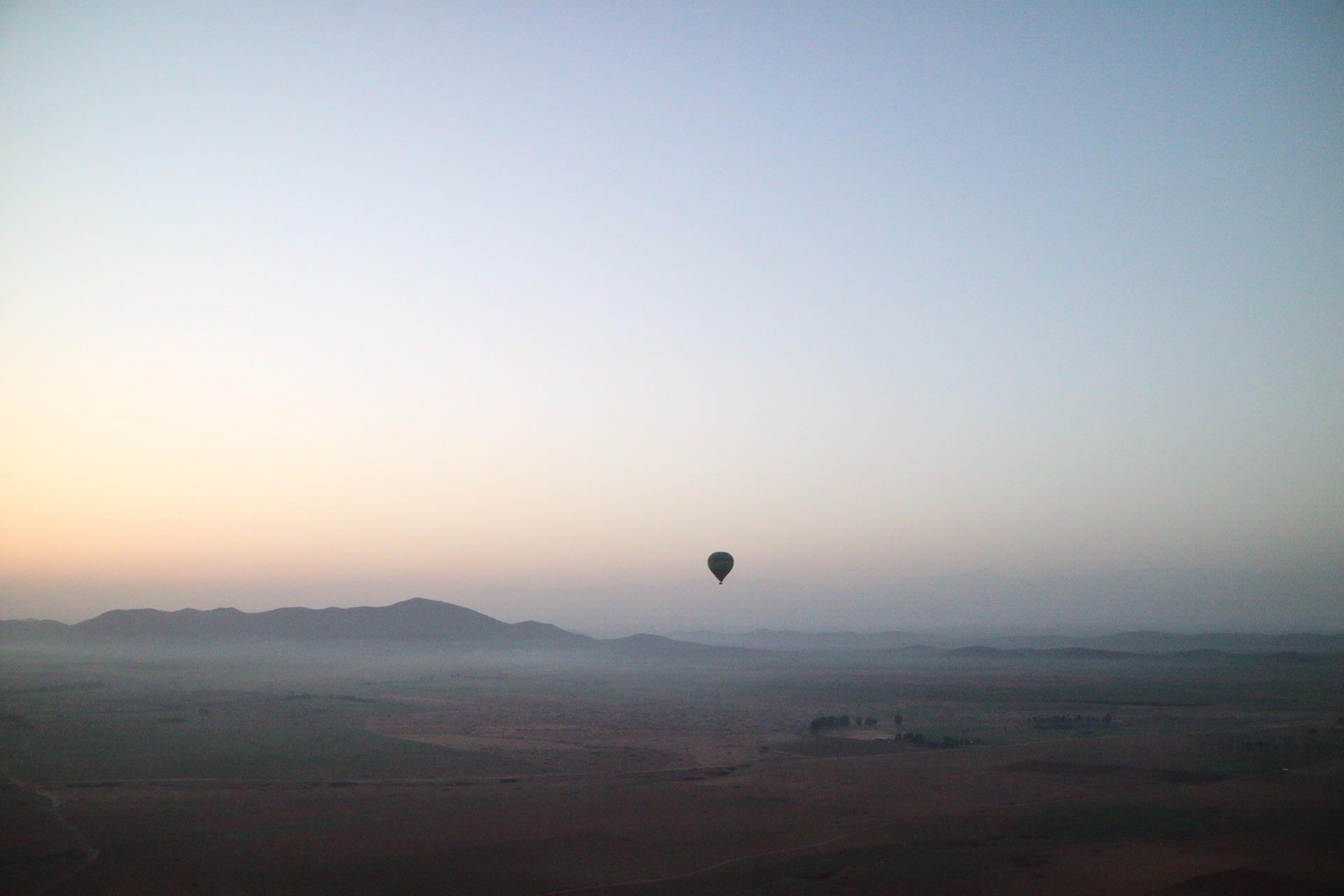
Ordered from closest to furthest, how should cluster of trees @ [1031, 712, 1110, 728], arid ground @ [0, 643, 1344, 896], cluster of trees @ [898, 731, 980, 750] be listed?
arid ground @ [0, 643, 1344, 896] → cluster of trees @ [898, 731, 980, 750] → cluster of trees @ [1031, 712, 1110, 728]

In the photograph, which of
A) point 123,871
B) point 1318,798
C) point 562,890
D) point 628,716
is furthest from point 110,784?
point 1318,798

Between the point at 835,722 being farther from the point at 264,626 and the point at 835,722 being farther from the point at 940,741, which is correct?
the point at 264,626

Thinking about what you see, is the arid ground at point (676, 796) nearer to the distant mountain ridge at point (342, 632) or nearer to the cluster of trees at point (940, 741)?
the cluster of trees at point (940, 741)

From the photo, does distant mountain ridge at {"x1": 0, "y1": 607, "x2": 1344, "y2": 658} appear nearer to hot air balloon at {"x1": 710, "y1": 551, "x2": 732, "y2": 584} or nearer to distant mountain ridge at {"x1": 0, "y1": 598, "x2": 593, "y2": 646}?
distant mountain ridge at {"x1": 0, "y1": 598, "x2": 593, "y2": 646}

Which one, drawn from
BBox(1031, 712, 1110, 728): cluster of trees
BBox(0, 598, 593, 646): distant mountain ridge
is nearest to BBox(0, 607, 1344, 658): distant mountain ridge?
BBox(0, 598, 593, 646): distant mountain ridge

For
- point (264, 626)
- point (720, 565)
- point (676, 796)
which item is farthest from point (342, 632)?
point (676, 796)

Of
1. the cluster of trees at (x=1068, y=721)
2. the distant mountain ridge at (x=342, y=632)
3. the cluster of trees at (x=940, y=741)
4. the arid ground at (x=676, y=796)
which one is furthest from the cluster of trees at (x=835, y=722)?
the distant mountain ridge at (x=342, y=632)
